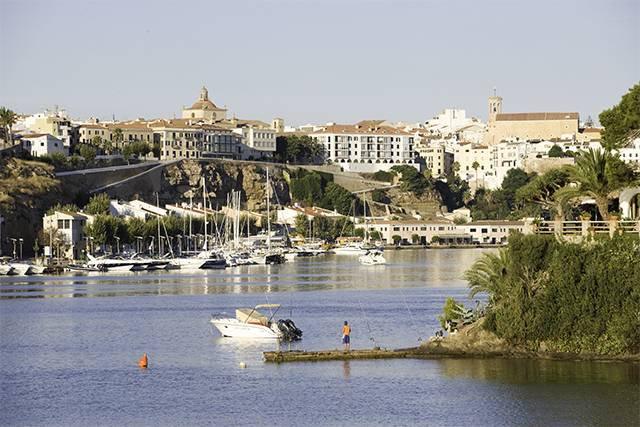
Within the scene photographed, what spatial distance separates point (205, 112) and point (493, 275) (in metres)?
130

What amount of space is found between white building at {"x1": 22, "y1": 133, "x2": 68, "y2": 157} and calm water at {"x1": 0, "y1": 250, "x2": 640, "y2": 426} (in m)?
74.9

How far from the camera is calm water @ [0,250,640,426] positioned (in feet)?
77.1

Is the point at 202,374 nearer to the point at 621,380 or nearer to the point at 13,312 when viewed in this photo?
the point at 621,380

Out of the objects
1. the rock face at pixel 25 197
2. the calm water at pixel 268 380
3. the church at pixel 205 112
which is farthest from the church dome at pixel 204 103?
the calm water at pixel 268 380

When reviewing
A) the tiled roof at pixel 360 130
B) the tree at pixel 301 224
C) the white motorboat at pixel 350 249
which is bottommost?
the white motorboat at pixel 350 249

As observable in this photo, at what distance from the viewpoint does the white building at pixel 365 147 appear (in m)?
154

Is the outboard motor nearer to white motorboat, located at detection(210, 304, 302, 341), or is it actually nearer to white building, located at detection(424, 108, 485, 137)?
white motorboat, located at detection(210, 304, 302, 341)

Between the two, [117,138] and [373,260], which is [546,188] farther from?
[117,138]

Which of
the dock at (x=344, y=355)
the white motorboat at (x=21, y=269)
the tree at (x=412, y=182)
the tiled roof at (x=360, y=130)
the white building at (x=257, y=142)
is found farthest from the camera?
the tiled roof at (x=360, y=130)

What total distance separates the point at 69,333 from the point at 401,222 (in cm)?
9409

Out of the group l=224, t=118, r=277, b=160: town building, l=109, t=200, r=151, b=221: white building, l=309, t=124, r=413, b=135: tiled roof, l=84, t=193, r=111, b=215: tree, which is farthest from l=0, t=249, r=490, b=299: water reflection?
l=309, t=124, r=413, b=135: tiled roof

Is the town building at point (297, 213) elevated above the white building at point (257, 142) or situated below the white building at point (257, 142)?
below

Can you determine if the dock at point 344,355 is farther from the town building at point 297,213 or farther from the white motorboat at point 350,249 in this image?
the town building at point 297,213

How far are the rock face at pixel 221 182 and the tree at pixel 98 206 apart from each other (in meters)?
18.2
